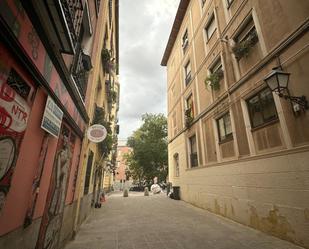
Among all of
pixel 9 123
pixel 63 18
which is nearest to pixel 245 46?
pixel 63 18

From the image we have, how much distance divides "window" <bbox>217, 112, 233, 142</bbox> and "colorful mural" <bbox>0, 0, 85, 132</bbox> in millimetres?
7312

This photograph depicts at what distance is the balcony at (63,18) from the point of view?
247 cm

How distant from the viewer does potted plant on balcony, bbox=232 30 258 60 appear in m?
7.16

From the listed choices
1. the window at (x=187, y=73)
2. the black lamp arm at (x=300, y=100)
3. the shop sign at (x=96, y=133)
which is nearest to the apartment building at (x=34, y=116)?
the shop sign at (x=96, y=133)

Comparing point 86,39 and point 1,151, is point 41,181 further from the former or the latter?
point 86,39

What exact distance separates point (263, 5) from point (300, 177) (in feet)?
19.9

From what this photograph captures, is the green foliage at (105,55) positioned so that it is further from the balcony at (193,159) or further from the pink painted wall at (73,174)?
the balcony at (193,159)

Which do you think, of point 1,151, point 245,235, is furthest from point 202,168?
point 1,151

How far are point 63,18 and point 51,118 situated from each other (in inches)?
63.9

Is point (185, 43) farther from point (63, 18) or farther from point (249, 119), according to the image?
point (63, 18)

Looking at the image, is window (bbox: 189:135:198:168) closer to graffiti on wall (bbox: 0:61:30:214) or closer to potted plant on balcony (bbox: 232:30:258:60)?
potted plant on balcony (bbox: 232:30:258:60)

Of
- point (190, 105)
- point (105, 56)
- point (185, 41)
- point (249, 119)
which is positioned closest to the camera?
point (249, 119)

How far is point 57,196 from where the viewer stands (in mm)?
4039

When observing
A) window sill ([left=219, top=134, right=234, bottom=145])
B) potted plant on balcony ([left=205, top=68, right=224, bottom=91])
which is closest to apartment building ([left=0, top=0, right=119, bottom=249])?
window sill ([left=219, top=134, right=234, bottom=145])
